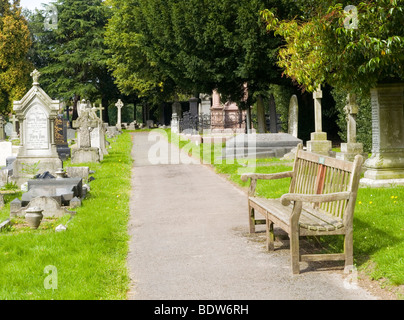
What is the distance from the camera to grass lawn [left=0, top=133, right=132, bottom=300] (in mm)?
5260

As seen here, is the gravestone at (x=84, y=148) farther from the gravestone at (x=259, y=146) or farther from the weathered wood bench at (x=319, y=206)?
the weathered wood bench at (x=319, y=206)

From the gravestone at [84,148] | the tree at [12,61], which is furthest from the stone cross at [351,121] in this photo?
the tree at [12,61]

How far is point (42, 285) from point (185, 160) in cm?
1524

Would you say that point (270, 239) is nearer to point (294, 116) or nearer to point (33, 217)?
point (33, 217)

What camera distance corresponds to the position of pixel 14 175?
14.7 meters

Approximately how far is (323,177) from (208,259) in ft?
5.74

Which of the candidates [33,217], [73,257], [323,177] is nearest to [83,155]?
[33,217]

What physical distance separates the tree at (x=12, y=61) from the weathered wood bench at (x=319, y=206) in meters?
45.4

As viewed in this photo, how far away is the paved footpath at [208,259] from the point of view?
5188 mm

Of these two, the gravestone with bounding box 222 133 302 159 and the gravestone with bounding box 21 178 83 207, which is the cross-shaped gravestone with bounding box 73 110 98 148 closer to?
the gravestone with bounding box 222 133 302 159

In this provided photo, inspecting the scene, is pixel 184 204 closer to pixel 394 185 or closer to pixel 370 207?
pixel 370 207

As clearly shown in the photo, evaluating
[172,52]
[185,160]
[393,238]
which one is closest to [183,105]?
[172,52]

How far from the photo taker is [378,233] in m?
7.06

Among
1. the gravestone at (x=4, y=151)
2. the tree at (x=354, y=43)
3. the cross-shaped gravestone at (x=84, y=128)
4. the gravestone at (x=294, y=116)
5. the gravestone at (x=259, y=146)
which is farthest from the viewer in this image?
the gravestone at (x=294, y=116)
